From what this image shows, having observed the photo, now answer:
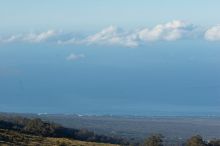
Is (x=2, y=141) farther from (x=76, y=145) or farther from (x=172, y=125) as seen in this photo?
(x=172, y=125)

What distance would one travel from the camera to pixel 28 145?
114 ft

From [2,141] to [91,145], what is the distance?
8621 millimetres

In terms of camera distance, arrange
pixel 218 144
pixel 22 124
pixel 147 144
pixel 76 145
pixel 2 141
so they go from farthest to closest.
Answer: pixel 22 124 < pixel 218 144 < pixel 147 144 < pixel 76 145 < pixel 2 141

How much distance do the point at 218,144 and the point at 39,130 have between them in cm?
1683

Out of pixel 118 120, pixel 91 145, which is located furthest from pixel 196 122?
pixel 91 145

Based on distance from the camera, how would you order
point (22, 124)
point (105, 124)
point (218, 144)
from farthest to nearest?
point (105, 124) → point (22, 124) → point (218, 144)

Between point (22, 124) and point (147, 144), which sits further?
point (22, 124)

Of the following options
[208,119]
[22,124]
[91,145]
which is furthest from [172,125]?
[91,145]

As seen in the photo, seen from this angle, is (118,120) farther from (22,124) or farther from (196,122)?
(22,124)

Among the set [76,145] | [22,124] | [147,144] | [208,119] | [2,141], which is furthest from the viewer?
[208,119]

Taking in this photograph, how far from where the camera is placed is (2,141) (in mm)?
34250

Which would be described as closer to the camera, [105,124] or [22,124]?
[22,124]

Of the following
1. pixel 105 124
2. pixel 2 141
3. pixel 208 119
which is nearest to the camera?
pixel 2 141

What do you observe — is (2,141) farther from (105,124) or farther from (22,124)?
(105,124)
